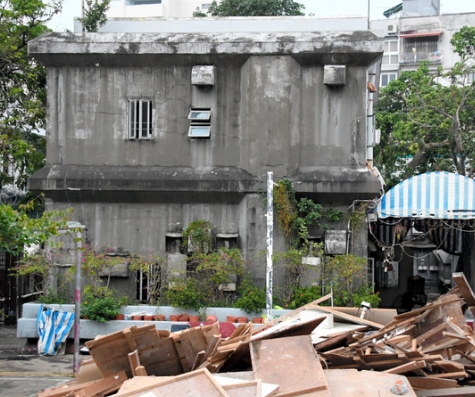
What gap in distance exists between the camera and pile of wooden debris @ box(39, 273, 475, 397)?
8.65 m

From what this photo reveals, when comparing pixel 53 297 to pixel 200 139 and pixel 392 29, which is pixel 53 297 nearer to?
pixel 200 139

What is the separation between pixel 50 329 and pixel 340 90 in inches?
397

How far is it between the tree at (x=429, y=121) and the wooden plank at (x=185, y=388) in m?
23.6

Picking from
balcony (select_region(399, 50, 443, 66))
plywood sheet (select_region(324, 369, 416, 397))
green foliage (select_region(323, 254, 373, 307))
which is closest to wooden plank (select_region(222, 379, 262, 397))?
plywood sheet (select_region(324, 369, 416, 397))

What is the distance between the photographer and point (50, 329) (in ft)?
66.2

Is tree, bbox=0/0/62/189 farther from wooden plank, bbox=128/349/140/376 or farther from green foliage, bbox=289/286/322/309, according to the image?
wooden plank, bbox=128/349/140/376

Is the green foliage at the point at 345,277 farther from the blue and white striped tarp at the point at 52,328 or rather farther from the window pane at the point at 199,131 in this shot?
the blue and white striped tarp at the point at 52,328

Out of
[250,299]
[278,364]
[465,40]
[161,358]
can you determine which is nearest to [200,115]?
[250,299]

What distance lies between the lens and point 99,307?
801 inches

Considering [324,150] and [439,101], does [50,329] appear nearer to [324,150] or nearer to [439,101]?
[324,150]

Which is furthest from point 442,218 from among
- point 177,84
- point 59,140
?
point 59,140

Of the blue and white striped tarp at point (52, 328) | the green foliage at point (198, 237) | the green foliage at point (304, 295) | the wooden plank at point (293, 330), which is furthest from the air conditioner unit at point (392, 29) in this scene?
the wooden plank at point (293, 330)

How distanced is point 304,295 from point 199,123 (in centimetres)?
563

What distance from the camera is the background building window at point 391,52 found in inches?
2171
